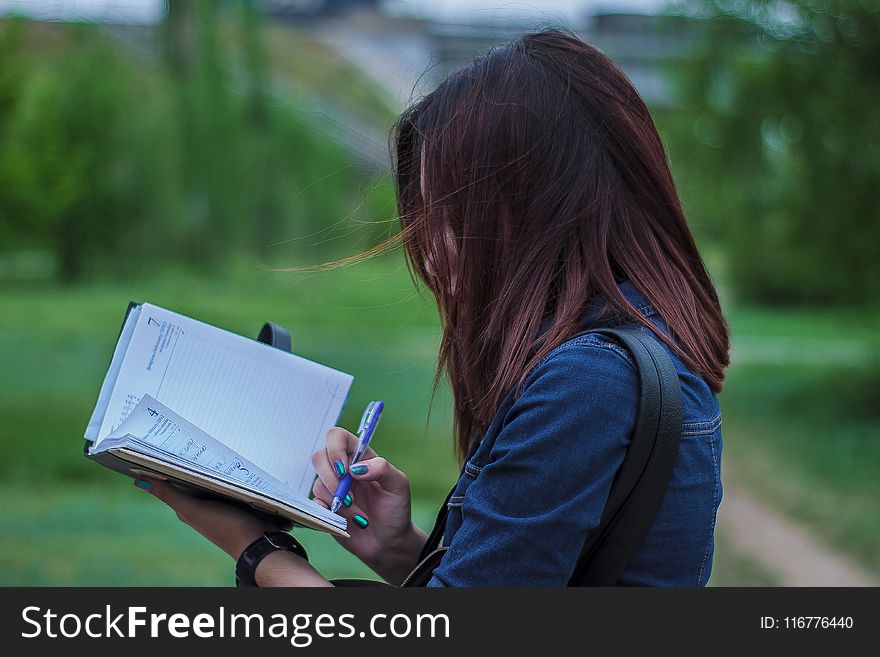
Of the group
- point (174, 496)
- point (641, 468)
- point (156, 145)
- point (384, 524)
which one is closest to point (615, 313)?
point (641, 468)

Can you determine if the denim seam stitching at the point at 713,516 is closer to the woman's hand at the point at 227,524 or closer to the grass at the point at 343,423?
the woman's hand at the point at 227,524

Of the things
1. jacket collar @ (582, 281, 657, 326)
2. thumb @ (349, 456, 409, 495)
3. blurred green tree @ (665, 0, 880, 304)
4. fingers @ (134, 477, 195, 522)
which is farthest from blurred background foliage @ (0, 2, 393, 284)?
jacket collar @ (582, 281, 657, 326)

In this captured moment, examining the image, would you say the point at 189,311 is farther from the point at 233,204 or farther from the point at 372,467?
the point at 372,467

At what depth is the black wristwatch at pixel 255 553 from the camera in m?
1.49

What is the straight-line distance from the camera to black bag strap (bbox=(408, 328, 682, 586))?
124 centimetres

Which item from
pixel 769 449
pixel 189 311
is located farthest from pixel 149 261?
pixel 769 449

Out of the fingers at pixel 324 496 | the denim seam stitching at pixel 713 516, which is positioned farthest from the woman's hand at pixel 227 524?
the denim seam stitching at pixel 713 516

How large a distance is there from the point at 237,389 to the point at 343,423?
8845mm

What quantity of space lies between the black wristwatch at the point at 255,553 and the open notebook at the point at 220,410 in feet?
0.23

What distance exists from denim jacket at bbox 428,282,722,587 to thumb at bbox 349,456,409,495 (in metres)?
0.32

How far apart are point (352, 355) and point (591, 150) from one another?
1396 cm

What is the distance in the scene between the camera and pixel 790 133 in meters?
10.5


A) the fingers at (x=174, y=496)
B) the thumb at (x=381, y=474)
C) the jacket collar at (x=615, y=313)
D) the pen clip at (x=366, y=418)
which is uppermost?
the jacket collar at (x=615, y=313)

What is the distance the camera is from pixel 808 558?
665 centimetres
